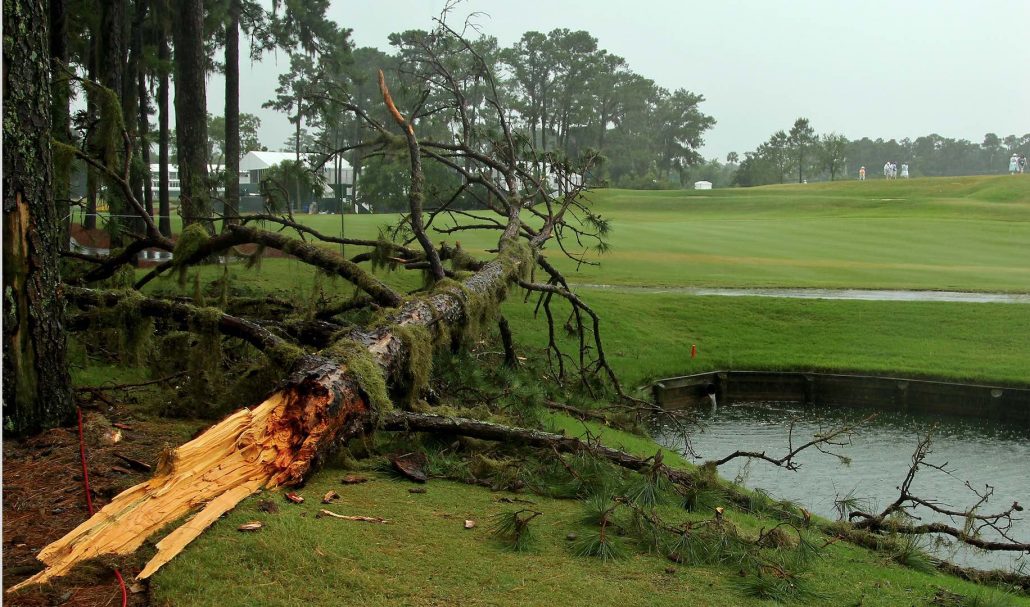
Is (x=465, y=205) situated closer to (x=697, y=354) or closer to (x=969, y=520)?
(x=697, y=354)

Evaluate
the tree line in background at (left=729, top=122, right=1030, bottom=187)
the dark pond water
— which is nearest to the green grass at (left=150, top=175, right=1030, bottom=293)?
the dark pond water

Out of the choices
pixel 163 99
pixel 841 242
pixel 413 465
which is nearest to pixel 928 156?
pixel 841 242

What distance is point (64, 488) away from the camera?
13.3 feet

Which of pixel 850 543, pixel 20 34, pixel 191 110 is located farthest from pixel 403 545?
pixel 191 110

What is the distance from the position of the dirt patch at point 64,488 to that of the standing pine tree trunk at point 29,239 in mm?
270

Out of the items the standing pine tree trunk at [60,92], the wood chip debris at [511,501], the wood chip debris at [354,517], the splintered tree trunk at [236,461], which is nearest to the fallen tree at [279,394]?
the splintered tree trunk at [236,461]

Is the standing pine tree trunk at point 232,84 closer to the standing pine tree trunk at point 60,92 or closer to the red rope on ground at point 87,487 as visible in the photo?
the standing pine tree trunk at point 60,92

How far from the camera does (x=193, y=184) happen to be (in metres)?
12.0

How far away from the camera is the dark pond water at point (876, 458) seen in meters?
8.05

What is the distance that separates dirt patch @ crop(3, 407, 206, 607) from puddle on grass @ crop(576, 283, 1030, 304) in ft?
46.9

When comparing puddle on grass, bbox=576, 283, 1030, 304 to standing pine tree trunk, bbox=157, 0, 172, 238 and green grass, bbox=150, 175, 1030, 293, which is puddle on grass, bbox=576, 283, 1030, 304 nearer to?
green grass, bbox=150, 175, 1030, 293

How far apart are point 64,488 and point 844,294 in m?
16.9

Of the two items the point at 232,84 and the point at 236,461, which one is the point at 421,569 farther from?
the point at 232,84

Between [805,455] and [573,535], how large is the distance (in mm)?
6115
